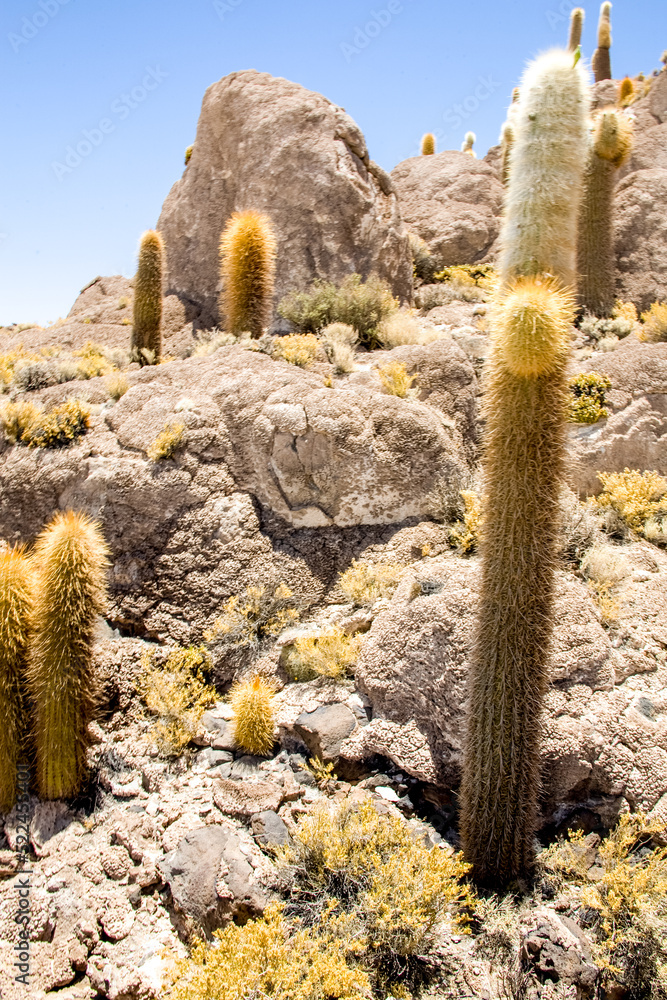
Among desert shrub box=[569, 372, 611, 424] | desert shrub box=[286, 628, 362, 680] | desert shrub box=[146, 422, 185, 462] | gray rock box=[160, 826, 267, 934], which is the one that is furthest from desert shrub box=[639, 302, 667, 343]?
gray rock box=[160, 826, 267, 934]

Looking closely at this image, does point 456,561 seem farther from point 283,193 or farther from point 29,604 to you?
point 283,193

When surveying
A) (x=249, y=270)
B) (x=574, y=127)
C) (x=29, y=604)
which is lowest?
(x=29, y=604)

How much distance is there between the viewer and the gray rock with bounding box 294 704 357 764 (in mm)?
5289

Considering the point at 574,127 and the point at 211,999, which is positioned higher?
the point at 574,127

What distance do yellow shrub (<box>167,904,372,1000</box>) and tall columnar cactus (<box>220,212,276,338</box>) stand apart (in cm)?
762

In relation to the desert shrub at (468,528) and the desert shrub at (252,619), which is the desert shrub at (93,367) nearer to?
the desert shrub at (252,619)

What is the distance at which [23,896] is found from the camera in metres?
4.56

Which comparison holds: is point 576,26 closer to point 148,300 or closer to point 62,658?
point 148,300

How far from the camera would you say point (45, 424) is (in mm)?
7566

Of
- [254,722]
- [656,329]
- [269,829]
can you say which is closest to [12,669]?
[254,722]

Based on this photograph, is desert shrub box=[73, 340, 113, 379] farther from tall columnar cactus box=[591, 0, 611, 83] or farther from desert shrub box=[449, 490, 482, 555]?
tall columnar cactus box=[591, 0, 611, 83]

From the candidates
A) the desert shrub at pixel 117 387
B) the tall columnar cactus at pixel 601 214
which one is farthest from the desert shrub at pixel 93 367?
the tall columnar cactus at pixel 601 214

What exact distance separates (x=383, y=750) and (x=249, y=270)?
691cm

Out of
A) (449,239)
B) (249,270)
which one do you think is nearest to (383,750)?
(249,270)
